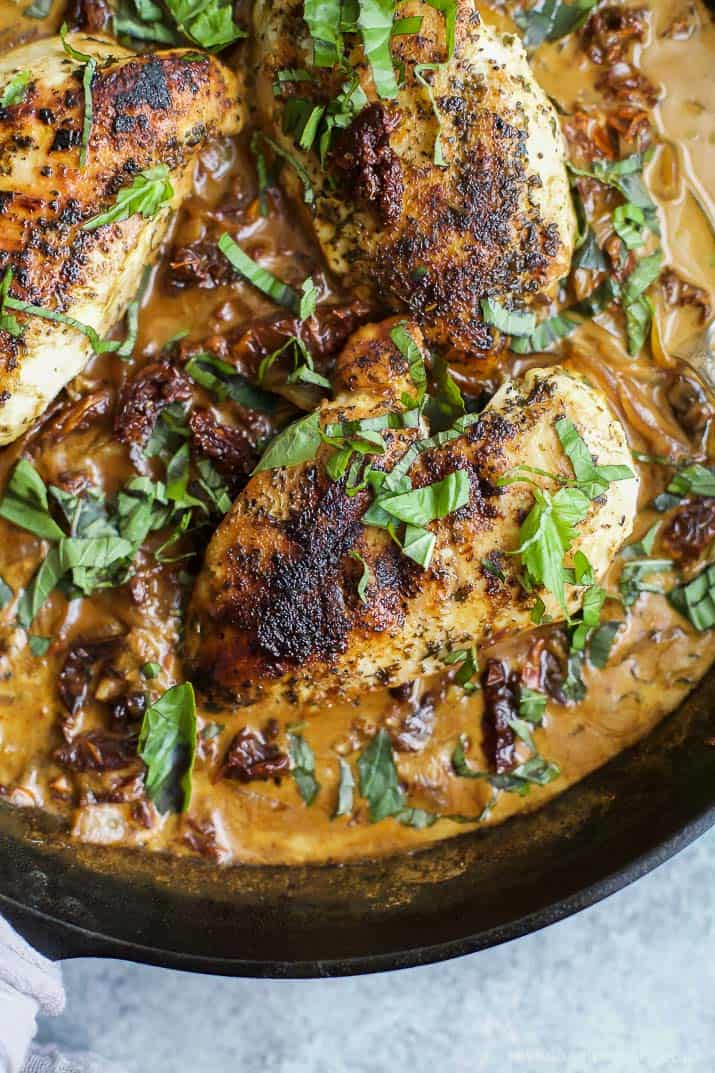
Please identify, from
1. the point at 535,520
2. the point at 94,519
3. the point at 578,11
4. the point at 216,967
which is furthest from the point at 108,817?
the point at 578,11

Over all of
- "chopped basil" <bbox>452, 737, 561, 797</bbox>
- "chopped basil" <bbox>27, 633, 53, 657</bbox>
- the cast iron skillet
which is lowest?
the cast iron skillet

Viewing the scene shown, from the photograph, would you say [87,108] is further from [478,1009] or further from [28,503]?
[478,1009]

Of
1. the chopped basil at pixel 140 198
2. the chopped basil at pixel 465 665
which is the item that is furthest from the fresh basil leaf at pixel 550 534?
the chopped basil at pixel 140 198

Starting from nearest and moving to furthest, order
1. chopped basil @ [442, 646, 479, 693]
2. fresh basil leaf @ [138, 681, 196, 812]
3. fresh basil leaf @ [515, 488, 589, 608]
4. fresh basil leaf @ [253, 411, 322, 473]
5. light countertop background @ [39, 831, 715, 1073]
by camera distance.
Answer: fresh basil leaf @ [515, 488, 589, 608], fresh basil leaf @ [253, 411, 322, 473], chopped basil @ [442, 646, 479, 693], fresh basil leaf @ [138, 681, 196, 812], light countertop background @ [39, 831, 715, 1073]

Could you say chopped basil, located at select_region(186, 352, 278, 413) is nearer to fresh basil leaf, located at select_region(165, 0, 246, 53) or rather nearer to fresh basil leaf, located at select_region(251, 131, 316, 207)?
fresh basil leaf, located at select_region(251, 131, 316, 207)

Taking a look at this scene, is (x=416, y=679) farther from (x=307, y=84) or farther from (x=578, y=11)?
(x=578, y=11)

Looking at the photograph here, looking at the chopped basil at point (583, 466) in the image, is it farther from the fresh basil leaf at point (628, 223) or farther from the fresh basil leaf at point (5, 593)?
Answer: the fresh basil leaf at point (5, 593)

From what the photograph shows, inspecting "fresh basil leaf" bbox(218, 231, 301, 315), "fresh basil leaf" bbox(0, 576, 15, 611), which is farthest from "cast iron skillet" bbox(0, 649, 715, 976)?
"fresh basil leaf" bbox(218, 231, 301, 315)
